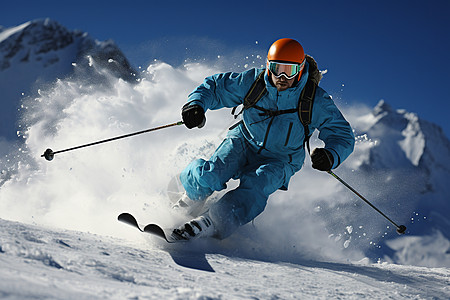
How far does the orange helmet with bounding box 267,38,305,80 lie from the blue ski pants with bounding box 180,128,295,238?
845mm

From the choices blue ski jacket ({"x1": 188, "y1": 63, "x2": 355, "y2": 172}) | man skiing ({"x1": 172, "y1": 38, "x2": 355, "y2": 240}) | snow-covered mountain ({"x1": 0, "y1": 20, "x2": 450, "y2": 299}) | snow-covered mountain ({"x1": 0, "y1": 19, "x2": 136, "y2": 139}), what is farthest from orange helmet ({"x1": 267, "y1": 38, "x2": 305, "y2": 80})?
snow-covered mountain ({"x1": 0, "y1": 19, "x2": 136, "y2": 139})

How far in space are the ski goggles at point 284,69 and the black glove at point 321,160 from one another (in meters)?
0.66

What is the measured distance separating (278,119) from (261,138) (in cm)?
24

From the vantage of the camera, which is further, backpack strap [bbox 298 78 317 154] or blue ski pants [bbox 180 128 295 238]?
backpack strap [bbox 298 78 317 154]

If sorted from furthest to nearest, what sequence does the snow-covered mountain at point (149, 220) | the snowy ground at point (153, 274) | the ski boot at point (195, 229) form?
1. the ski boot at point (195, 229)
2. the snow-covered mountain at point (149, 220)
3. the snowy ground at point (153, 274)

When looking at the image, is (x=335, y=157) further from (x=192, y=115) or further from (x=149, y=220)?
(x=149, y=220)

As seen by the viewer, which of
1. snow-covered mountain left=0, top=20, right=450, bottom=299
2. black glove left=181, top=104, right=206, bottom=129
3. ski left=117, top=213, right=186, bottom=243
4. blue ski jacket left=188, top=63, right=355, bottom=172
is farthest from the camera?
blue ski jacket left=188, top=63, right=355, bottom=172

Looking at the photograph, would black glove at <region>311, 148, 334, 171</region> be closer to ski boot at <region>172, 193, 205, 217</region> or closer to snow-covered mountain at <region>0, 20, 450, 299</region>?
snow-covered mountain at <region>0, 20, 450, 299</region>

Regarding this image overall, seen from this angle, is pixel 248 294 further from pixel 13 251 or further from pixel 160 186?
pixel 160 186

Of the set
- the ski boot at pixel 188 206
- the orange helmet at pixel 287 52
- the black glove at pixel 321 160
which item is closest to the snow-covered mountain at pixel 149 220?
the ski boot at pixel 188 206

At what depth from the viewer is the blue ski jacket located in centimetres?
352

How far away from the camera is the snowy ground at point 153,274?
1469 mm

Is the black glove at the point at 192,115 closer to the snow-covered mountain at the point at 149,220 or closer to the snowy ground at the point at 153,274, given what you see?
the snow-covered mountain at the point at 149,220

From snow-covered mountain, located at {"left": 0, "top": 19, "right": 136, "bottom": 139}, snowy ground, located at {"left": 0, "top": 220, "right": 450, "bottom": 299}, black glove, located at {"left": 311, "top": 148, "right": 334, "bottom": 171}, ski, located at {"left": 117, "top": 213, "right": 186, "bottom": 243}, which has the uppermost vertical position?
snow-covered mountain, located at {"left": 0, "top": 19, "right": 136, "bottom": 139}
